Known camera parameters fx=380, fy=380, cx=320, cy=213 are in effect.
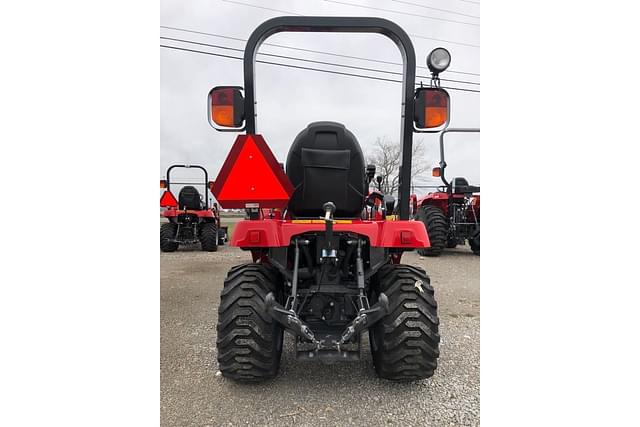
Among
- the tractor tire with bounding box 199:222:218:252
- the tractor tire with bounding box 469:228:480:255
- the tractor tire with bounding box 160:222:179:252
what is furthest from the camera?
the tractor tire with bounding box 199:222:218:252

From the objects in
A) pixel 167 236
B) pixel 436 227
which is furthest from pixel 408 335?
pixel 167 236

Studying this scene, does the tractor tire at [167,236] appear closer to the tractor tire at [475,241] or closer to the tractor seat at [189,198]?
the tractor seat at [189,198]

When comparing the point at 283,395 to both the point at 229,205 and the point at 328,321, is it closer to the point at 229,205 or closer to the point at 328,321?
the point at 328,321

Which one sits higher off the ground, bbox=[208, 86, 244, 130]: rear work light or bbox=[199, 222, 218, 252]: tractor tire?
bbox=[208, 86, 244, 130]: rear work light

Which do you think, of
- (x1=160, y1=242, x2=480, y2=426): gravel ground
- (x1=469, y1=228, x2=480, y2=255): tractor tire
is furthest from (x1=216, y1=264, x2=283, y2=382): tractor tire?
(x1=469, y1=228, x2=480, y2=255): tractor tire

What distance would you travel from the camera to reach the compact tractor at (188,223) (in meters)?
9.95

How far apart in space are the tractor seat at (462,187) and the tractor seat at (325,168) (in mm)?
6278

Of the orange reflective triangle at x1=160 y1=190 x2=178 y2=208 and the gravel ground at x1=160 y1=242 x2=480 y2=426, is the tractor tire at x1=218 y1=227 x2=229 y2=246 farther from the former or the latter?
the gravel ground at x1=160 y1=242 x2=480 y2=426

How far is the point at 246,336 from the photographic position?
243cm

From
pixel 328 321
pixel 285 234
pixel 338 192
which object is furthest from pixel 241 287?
pixel 338 192

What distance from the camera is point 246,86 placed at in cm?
258

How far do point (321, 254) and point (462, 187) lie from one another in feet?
22.8

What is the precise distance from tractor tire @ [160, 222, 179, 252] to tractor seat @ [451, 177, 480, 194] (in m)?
7.18

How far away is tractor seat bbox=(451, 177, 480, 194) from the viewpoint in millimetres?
8750
